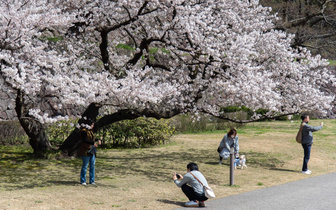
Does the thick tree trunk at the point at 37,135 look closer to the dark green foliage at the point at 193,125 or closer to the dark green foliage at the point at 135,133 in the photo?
the dark green foliage at the point at 135,133

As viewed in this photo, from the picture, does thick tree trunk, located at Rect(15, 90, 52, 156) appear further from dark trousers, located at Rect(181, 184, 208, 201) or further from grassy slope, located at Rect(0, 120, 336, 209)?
dark trousers, located at Rect(181, 184, 208, 201)

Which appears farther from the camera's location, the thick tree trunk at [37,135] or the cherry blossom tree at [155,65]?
the thick tree trunk at [37,135]

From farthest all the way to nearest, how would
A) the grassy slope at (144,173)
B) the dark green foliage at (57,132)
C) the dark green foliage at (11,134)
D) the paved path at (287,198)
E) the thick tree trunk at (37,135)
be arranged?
the dark green foliage at (11,134) → the dark green foliage at (57,132) → the thick tree trunk at (37,135) → the grassy slope at (144,173) → the paved path at (287,198)

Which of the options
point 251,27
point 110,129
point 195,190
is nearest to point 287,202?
point 195,190

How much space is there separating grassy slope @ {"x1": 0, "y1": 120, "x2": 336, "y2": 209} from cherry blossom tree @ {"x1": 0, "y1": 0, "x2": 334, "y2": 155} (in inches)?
65.0

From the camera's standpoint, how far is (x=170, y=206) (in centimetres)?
779

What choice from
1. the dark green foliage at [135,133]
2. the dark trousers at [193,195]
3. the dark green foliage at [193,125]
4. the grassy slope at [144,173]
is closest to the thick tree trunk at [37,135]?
the grassy slope at [144,173]

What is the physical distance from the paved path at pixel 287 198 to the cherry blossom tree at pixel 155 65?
2.50 m

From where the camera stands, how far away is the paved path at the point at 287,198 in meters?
7.59

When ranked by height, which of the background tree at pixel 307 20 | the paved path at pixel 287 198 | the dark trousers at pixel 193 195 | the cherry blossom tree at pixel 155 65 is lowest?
the paved path at pixel 287 198

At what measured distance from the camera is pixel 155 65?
42.8ft

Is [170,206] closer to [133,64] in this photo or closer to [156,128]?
[133,64]

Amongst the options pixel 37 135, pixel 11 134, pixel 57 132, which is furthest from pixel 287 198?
pixel 11 134

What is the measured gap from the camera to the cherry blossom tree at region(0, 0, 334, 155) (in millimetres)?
9594
